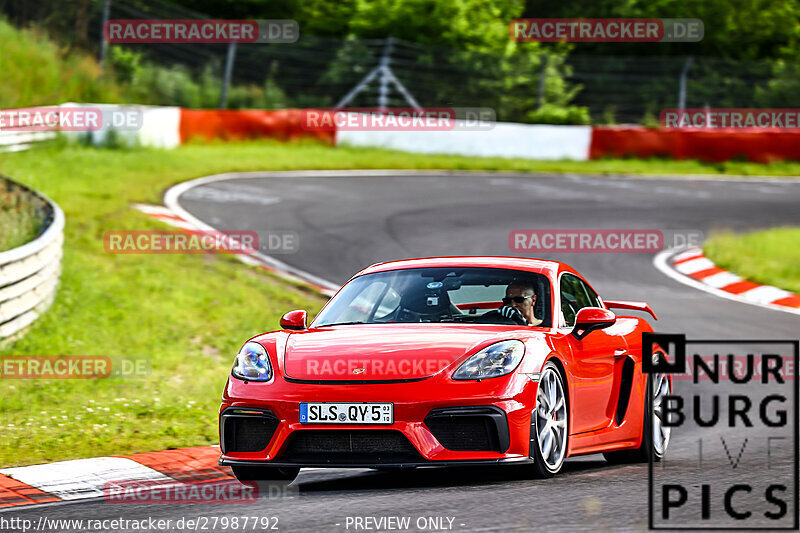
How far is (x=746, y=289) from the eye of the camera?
50.6ft

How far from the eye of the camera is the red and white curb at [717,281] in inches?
583

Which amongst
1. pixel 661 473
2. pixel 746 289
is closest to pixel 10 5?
pixel 746 289

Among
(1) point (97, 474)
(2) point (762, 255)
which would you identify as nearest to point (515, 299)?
(1) point (97, 474)

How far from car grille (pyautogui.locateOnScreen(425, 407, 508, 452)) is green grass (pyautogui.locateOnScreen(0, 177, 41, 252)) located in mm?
6747

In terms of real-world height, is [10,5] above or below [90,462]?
above

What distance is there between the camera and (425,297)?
741 centimetres

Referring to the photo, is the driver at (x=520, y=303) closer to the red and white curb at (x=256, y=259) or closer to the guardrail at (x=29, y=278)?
the guardrail at (x=29, y=278)

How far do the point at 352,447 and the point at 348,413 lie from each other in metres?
0.17

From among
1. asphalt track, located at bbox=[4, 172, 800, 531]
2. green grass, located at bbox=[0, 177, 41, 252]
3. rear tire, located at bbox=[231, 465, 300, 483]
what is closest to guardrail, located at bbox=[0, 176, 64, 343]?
green grass, located at bbox=[0, 177, 41, 252]

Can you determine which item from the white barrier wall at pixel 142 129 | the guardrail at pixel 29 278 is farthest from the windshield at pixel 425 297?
the white barrier wall at pixel 142 129

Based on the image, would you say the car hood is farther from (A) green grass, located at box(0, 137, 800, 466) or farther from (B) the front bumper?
(A) green grass, located at box(0, 137, 800, 466)

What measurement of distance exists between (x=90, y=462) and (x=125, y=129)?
53.8 ft

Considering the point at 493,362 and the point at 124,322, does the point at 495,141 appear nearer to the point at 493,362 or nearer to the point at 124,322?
the point at 124,322

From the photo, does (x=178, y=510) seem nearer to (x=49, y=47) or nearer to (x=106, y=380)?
(x=106, y=380)
